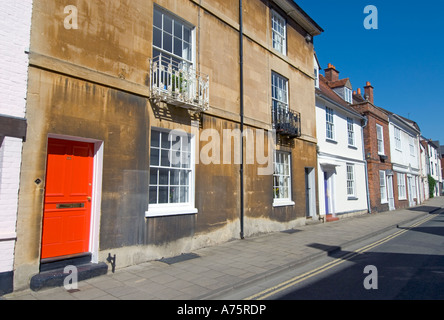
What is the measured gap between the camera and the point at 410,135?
28.2 metres

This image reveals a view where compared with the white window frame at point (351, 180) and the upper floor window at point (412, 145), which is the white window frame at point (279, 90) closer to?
the white window frame at point (351, 180)

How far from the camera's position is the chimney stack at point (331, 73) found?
21344 mm

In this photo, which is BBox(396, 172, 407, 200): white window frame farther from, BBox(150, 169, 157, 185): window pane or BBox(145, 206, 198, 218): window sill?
BBox(150, 169, 157, 185): window pane

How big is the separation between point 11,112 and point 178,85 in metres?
3.62

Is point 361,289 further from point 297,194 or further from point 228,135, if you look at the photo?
point 297,194

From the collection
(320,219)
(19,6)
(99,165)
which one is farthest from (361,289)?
(320,219)

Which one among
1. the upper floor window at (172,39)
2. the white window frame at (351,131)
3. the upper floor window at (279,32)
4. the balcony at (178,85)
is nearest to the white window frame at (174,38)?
the upper floor window at (172,39)

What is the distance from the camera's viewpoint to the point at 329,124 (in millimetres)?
15688

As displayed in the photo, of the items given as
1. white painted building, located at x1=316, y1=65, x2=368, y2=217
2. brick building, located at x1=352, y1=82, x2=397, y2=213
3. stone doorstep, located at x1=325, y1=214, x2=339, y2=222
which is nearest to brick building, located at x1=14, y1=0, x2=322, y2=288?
stone doorstep, located at x1=325, y1=214, x2=339, y2=222

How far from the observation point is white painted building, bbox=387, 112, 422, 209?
23250 mm

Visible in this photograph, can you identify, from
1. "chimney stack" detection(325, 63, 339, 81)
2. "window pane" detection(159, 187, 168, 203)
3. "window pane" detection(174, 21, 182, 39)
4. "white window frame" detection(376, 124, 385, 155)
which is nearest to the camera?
"window pane" detection(159, 187, 168, 203)

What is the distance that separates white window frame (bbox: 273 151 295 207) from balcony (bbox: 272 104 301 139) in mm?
860

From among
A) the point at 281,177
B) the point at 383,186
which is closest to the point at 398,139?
the point at 383,186

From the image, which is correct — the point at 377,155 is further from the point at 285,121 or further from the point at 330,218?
the point at 285,121
